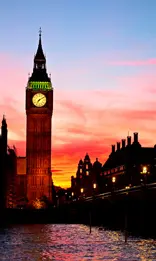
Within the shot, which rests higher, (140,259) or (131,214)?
(131,214)

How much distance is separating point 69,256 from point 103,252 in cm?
416

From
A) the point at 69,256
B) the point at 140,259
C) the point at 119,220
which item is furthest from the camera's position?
the point at 119,220

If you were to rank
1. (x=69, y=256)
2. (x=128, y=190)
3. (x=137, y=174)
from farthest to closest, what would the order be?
(x=137, y=174) → (x=128, y=190) → (x=69, y=256)

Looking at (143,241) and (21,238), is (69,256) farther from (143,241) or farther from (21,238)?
(21,238)

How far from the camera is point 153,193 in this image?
90.3 m

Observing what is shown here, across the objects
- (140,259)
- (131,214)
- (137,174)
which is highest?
(137,174)

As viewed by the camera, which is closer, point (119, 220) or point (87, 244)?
point (87, 244)

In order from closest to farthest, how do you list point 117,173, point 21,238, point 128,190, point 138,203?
point 21,238
point 128,190
point 138,203
point 117,173

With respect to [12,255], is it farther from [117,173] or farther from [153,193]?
[117,173]

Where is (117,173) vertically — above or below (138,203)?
above

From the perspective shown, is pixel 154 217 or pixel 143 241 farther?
pixel 154 217

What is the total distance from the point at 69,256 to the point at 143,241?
45.6ft

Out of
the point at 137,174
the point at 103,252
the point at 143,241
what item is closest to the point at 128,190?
the point at 143,241

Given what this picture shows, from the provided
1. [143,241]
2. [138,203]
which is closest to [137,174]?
[138,203]
